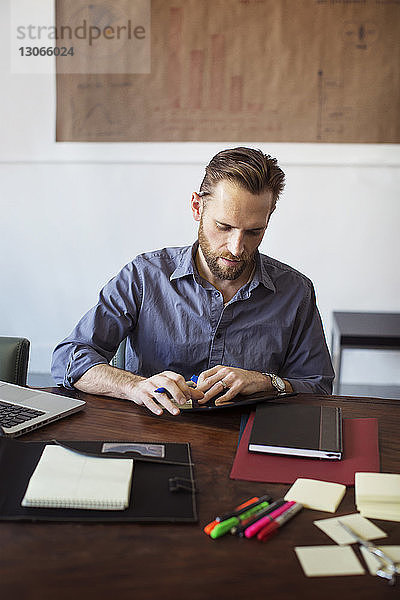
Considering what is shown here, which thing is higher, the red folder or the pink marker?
the pink marker

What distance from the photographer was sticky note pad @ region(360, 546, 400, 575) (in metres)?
0.93

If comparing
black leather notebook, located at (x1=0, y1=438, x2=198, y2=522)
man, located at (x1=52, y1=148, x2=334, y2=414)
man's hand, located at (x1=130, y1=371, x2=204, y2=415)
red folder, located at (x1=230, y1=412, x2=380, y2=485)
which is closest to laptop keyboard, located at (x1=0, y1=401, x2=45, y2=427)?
black leather notebook, located at (x1=0, y1=438, x2=198, y2=522)

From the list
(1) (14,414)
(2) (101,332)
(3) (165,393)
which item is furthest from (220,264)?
(1) (14,414)

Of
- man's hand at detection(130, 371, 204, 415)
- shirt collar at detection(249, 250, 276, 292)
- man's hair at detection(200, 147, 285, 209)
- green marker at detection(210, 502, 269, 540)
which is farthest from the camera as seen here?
shirt collar at detection(249, 250, 276, 292)

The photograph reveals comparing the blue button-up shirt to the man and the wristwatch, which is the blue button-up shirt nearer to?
the man

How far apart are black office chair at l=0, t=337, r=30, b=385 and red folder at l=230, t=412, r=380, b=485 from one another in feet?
2.00

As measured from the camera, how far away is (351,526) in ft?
3.39

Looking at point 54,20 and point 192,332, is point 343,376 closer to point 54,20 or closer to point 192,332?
point 192,332

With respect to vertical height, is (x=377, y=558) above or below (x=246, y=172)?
below

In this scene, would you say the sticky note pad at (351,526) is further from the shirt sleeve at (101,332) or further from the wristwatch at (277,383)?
the shirt sleeve at (101,332)

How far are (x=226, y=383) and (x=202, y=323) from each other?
0.36 meters

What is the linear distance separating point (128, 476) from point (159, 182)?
279 cm

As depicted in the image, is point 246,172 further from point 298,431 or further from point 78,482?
point 78,482

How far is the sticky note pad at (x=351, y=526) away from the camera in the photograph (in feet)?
3.28
